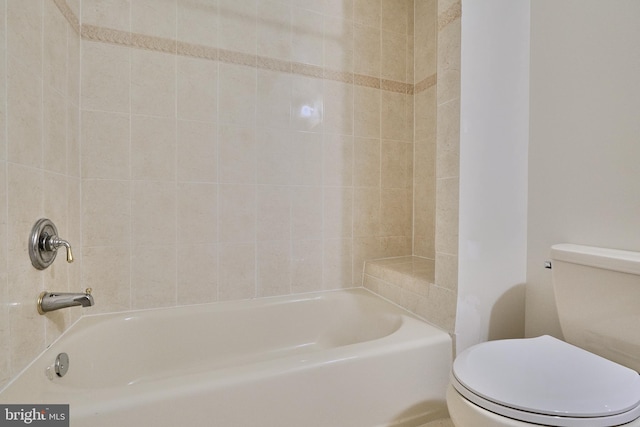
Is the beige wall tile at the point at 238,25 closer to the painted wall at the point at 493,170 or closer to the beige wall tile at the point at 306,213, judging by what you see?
the beige wall tile at the point at 306,213

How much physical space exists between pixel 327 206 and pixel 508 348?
112cm

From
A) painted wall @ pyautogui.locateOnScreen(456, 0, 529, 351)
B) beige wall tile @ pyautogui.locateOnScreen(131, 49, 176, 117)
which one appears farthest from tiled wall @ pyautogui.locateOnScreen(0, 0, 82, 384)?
painted wall @ pyautogui.locateOnScreen(456, 0, 529, 351)

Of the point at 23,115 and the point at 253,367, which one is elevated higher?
the point at 23,115

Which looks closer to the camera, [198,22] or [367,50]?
[198,22]

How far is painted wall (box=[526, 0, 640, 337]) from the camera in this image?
101 centimetres

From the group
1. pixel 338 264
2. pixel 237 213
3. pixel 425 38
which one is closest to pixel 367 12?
pixel 425 38

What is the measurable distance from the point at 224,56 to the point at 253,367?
1496 mm

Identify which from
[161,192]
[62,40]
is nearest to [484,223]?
[161,192]

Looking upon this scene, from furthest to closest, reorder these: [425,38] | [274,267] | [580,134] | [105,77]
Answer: [425,38]
[274,267]
[105,77]
[580,134]

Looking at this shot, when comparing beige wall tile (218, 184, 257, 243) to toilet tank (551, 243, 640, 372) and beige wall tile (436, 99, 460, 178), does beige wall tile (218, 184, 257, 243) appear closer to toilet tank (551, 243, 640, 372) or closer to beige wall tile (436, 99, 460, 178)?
beige wall tile (436, 99, 460, 178)

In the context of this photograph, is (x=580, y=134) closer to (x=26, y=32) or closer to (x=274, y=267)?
(x=274, y=267)

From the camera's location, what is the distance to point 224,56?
1.55 metres

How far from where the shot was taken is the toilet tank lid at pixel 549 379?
27.4 inches

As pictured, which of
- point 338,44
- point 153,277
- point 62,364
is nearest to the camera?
point 62,364
